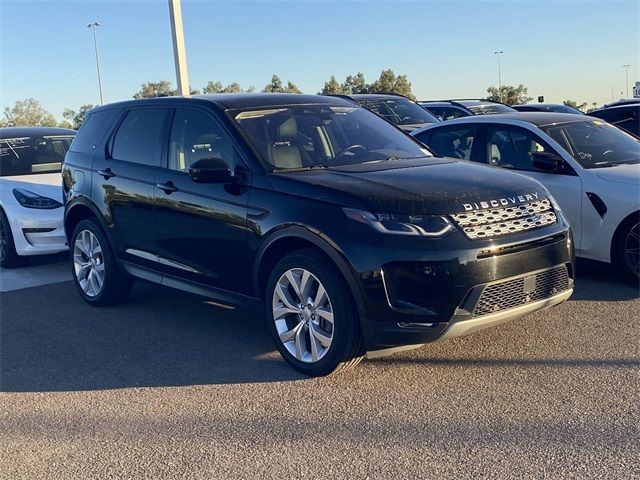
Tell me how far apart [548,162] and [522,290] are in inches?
105

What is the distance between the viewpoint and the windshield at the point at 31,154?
891cm

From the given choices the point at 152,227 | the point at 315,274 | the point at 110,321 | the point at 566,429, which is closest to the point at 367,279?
the point at 315,274

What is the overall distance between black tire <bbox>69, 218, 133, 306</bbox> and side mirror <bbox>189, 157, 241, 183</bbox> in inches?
66.6

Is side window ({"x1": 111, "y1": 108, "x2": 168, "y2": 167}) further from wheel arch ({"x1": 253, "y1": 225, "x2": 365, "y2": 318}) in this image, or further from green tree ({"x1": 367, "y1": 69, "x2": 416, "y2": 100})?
green tree ({"x1": 367, "y1": 69, "x2": 416, "y2": 100})

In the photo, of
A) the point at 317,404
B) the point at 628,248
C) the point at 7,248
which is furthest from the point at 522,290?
the point at 7,248

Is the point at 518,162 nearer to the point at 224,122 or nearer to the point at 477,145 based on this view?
the point at 477,145

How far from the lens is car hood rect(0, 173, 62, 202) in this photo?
8.24 m

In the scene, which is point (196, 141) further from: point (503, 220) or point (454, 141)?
point (454, 141)

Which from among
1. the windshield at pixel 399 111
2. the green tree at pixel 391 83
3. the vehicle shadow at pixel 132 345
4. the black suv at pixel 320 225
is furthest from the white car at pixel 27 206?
the green tree at pixel 391 83

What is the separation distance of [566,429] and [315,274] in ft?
5.50

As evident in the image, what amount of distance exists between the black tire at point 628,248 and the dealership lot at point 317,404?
13.4 inches

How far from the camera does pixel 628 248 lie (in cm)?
620

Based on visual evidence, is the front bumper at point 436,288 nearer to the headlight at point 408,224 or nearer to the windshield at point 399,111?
the headlight at point 408,224

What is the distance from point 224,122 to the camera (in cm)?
530
